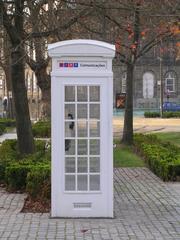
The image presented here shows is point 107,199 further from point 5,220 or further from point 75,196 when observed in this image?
point 5,220

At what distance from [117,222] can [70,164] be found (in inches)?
46.1

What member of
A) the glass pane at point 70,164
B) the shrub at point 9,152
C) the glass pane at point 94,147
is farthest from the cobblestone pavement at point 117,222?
the shrub at point 9,152

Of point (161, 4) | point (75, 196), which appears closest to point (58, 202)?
point (75, 196)

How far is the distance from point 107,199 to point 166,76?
80066 millimetres

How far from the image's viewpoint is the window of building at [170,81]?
289 feet

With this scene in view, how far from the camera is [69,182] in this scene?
30.8 ft

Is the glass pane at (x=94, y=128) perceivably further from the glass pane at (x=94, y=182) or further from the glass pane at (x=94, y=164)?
the glass pane at (x=94, y=182)

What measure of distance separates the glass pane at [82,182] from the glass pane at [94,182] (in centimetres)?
9

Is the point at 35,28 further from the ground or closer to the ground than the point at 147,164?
further from the ground

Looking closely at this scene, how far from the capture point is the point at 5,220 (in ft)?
30.1

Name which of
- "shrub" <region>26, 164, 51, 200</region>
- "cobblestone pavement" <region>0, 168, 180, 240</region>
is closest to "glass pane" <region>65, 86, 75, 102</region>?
"cobblestone pavement" <region>0, 168, 180, 240</region>

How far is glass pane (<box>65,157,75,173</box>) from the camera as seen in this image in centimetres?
940

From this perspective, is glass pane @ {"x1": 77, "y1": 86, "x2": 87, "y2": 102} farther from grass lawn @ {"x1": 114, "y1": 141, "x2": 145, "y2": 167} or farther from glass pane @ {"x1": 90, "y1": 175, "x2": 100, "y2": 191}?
grass lawn @ {"x1": 114, "y1": 141, "x2": 145, "y2": 167}

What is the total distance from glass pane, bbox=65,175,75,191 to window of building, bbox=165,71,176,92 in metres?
79.3
